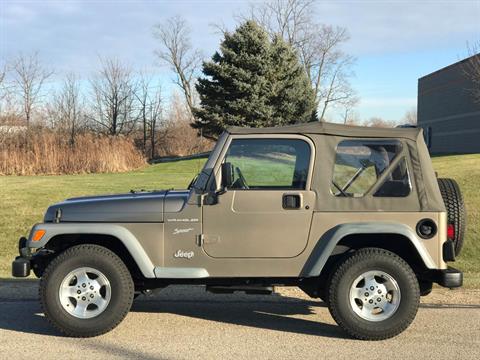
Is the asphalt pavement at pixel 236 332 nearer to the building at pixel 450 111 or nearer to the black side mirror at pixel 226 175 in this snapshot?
the black side mirror at pixel 226 175

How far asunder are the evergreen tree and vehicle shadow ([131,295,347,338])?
26.6m

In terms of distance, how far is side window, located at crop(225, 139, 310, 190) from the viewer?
4.98m

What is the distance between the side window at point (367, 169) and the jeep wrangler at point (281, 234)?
12 millimetres

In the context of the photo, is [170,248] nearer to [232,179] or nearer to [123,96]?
[232,179]

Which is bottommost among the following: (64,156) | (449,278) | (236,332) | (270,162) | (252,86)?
(236,332)

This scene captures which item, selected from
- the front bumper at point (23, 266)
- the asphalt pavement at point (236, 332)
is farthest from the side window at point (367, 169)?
the front bumper at point (23, 266)

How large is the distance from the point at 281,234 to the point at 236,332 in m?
1.06

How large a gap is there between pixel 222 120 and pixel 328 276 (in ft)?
93.3

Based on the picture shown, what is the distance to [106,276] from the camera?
488 centimetres

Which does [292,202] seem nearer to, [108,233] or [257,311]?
[257,311]

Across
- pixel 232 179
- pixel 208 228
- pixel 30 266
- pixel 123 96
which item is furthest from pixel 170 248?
pixel 123 96

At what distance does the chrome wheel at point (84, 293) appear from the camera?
4.86 meters

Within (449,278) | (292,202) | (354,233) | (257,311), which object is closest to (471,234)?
(449,278)

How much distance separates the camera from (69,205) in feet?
16.6
